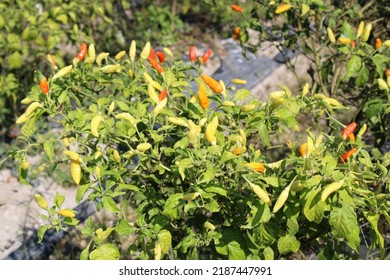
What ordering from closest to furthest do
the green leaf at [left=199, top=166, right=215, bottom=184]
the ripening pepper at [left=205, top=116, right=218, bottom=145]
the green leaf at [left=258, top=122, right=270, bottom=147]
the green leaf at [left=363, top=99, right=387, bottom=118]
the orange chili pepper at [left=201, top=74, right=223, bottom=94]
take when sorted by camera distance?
1. the green leaf at [left=199, top=166, right=215, bottom=184]
2. the ripening pepper at [left=205, top=116, right=218, bottom=145]
3. the green leaf at [left=258, top=122, right=270, bottom=147]
4. the orange chili pepper at [left=201, top=74, right=223, bottom=94]
5. the green leaf at [left=363, top=99, right=387, bottom=118]

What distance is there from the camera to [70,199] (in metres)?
4.04

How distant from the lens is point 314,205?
5.68 feet

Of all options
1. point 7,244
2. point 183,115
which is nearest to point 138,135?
point 183,115

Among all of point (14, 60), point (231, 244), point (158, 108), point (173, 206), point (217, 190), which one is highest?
point (158, 108)

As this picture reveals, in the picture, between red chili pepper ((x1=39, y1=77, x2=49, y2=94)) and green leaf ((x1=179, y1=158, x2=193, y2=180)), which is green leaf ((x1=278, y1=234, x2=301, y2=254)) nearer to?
green leaf ((x1=179, y1=158, x2=193, y2=180))

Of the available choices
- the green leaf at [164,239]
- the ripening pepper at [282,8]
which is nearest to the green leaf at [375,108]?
the ripening pepper at [282,8]

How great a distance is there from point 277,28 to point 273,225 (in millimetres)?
1619

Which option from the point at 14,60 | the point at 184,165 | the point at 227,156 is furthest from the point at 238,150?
the point at 14,60

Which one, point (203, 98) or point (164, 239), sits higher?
point (203, 98)

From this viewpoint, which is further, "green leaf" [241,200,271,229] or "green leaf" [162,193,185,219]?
"green leaf" [162,193,185,219]

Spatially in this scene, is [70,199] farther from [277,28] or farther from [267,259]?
[267,259]

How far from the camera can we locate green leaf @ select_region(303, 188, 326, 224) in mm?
1720

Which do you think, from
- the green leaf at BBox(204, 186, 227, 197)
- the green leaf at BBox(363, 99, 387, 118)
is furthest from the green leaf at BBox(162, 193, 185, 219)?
the green leaf at BBox(363, 99, 387, 118)

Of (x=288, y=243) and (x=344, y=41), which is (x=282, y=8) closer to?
(x=344, y=41)
